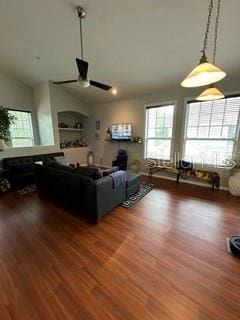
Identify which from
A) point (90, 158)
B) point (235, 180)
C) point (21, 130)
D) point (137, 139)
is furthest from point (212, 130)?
point (21, 130)

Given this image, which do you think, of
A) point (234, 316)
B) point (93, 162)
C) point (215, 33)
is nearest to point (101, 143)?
point (93, 162)

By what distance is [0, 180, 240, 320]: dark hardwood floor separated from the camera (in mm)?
1347

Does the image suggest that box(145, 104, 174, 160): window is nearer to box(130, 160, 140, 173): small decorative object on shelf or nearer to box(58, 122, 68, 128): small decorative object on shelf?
box(130, 160, 140, 173): small decorative object on shelf

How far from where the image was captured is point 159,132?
508 centimetres

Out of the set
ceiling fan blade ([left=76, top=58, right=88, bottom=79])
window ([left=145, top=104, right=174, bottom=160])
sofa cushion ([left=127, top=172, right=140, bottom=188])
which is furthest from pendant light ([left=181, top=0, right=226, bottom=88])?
window ([left=145, top=104, right=174, bottom=160])

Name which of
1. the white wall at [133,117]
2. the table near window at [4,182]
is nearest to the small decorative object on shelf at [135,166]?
the white wall at [133,117]

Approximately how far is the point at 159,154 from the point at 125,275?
4020 mm

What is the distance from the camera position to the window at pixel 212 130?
3824mm

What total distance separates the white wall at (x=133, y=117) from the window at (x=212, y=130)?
0.82ft

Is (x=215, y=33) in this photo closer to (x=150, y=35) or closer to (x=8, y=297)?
(x=150, y=35)

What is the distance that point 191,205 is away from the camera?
3189 mm

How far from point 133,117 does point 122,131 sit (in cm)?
64

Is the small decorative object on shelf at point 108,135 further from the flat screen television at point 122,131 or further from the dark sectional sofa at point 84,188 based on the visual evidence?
the dark sectional sofa at point 84,188

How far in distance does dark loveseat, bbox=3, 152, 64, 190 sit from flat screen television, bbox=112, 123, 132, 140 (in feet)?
9.77
